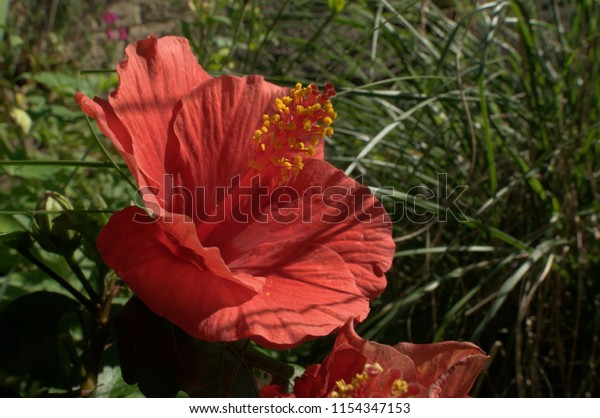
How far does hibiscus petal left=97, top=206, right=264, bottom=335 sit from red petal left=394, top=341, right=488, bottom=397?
15 centimetres

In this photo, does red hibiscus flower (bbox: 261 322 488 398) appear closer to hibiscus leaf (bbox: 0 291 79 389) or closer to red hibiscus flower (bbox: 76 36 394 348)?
red hibiscus flower (bbox: 76 36 394 348)

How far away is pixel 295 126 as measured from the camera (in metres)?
0.74

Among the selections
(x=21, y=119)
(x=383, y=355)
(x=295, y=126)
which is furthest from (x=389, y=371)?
(x=21, y=119)

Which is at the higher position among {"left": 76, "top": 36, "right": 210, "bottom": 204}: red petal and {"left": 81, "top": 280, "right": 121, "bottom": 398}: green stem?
{"left": 76, "top": 36, "right": 210, "bottom": 204}: red petal

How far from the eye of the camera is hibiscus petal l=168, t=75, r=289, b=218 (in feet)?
2.53

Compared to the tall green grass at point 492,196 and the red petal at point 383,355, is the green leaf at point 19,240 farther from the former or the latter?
the tall green grass at point 492,196

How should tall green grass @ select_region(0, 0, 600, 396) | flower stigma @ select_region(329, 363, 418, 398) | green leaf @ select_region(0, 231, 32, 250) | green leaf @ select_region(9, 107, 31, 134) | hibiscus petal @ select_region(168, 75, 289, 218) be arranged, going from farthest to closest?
green leaf @ select_region(9, 107, 31, 134), tall green grass @ select_region(0, 0, 600, 396), hibiscus petal @ select_region(168, 75, 289, 218), green leaf @ select_region(0, 231, 32, 250), flower stigma @ select_region(329, 363, 418, 398)

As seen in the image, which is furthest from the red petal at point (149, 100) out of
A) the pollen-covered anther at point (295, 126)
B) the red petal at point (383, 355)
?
the red petal at point (383, 355)

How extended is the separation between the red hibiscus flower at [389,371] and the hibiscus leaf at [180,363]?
0.27ft

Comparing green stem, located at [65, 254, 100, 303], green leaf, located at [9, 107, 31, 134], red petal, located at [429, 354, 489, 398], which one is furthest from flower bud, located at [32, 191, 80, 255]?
green leaf, located at [9, 107, 31, 134]

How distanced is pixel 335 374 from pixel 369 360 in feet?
0.10

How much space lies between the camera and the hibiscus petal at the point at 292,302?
23.5 inches

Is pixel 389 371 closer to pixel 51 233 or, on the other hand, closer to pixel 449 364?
pixel 449 364
